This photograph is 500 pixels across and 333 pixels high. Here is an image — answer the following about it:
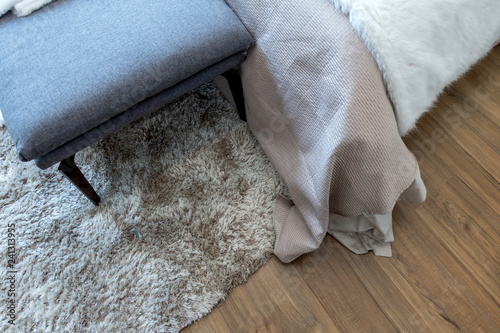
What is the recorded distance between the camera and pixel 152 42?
0.89 meters

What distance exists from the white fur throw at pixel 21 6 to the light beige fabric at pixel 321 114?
1.69 ft

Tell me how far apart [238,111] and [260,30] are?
13.6 inches

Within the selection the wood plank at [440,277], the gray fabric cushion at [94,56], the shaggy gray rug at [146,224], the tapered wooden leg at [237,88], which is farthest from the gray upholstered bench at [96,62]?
the wood plank at [440,277]

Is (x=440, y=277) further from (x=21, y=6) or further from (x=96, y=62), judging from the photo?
(x=21, y=6)

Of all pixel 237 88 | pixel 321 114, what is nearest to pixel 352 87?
pixel 321 114

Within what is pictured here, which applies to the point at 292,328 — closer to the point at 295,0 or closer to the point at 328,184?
the point at 328,184

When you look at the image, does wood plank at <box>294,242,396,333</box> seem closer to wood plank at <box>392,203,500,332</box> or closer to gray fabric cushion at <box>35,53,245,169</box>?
wood plank at <box>392,203,500,332</box>

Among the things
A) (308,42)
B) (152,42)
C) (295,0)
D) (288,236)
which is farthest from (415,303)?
(152,42)

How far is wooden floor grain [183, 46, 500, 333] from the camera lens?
1.01 m

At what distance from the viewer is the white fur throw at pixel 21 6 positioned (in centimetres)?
94

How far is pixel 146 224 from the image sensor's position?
1146 mm

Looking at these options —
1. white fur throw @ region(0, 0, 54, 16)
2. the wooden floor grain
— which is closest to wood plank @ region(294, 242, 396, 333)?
the wooden floor grain

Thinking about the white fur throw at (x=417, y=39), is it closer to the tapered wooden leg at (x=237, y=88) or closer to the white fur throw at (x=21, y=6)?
the tapered wooden leg at (x=237, y=88)

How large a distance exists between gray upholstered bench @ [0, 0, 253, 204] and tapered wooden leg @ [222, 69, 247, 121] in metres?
0.11
